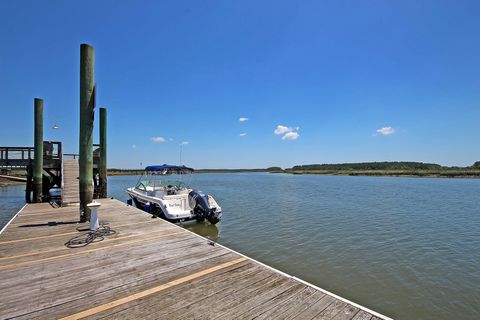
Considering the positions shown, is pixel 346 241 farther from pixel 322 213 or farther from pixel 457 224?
pixel 457 224

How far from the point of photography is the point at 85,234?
7.19 meters

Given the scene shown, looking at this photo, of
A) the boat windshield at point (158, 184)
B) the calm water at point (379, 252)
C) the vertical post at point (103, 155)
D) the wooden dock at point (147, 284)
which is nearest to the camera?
the wooden dock at point (147, 284)

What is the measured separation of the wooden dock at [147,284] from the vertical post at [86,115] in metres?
2.14

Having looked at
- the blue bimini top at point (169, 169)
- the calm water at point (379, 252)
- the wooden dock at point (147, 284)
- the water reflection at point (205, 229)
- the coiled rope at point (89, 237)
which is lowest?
the calm water at point (379, 252)

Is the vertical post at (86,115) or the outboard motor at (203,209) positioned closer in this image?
the vertical post at (86,115)

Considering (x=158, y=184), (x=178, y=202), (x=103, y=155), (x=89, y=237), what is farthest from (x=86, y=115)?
(x=103, y=155)

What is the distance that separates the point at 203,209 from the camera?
12188 millimetres

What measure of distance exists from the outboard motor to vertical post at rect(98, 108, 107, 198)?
6.55m

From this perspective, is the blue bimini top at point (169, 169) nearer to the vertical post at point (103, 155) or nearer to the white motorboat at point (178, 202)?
the white motorboat at point (178, 202)

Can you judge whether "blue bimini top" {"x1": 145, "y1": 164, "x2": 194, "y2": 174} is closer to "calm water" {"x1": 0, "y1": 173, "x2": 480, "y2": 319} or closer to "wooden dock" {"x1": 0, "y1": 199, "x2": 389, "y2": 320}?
"calm water" {"x1": 0, "y1": 173, "x2": 480, "y2": 319}

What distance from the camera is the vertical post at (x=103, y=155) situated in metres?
15.5

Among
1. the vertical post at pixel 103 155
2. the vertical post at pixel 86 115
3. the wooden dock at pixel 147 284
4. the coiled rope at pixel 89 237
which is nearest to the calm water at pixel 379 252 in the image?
the wooden dock at pixel 147 284

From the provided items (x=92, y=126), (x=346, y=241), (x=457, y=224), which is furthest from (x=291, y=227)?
(x=92, y=126)

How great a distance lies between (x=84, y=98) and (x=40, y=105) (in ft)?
23.2
